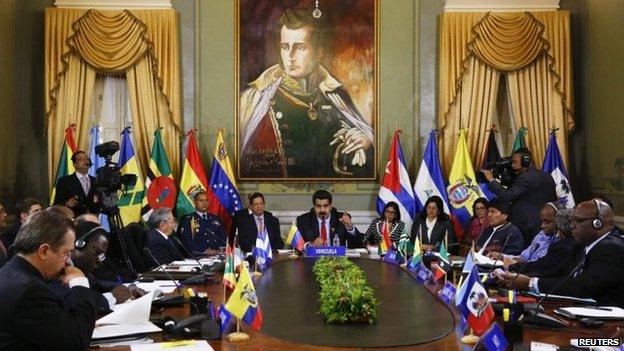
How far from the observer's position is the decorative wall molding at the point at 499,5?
8.71m

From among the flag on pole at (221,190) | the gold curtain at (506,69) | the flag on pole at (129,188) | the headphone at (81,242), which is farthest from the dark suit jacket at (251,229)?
the headphone at (81,242)

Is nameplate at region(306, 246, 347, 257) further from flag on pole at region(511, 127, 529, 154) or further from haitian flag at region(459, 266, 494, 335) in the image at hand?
flag on pole at region(511, 127, 529, 154)

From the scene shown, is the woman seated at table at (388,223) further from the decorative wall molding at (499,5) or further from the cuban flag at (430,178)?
the decorative wall molding at (499,5)

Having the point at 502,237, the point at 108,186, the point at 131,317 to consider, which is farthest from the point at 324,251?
the point at 131,317

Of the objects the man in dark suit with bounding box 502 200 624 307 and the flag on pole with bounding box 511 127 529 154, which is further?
the flag on pole with bounding box 511 127 529 154

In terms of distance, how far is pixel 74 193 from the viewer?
7445 mm

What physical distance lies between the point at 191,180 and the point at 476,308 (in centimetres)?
594

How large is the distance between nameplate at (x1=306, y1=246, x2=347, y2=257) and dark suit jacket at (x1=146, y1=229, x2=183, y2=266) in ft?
3.68

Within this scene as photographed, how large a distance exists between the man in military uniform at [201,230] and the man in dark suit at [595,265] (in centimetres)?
396

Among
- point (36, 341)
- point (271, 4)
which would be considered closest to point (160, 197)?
point (271, 4)

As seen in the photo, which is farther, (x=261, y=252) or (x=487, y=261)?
(x=487, y=261)

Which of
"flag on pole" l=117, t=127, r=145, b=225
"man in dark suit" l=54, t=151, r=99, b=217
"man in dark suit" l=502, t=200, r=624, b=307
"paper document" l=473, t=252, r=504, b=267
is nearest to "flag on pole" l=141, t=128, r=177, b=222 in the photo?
"flag on pole" l=117, t=127, r=145, b=225

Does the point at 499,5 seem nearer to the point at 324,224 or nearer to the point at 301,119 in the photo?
the point at 301,119

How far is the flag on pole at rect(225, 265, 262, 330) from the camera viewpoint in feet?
9.42
